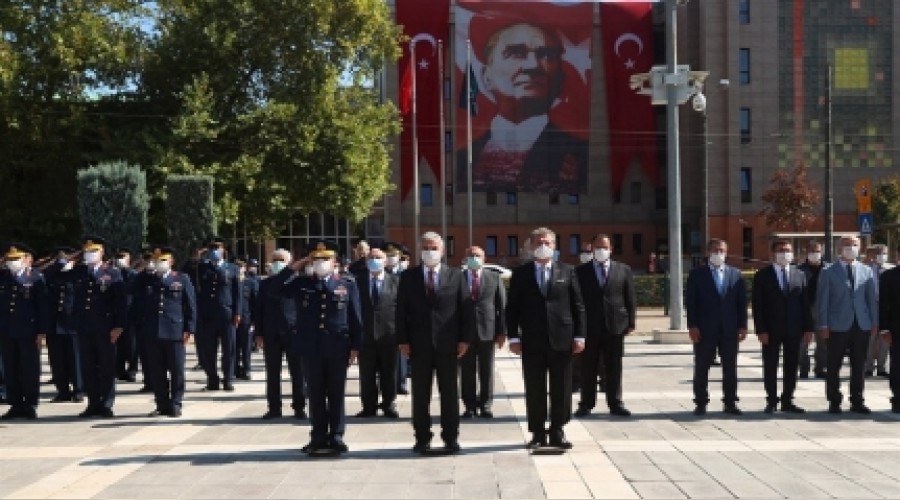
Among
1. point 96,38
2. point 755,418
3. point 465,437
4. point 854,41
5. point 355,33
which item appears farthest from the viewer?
point 854,41

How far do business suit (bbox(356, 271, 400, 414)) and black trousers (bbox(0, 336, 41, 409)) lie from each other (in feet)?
13.3

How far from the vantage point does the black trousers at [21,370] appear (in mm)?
12398

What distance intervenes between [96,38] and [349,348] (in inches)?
1069

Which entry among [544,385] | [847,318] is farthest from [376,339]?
[847,318]

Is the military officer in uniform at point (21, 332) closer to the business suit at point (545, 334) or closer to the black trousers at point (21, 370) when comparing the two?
the black trousers at point (21, 370)

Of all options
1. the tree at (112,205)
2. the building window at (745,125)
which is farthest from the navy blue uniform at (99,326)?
the building window at (745,125)

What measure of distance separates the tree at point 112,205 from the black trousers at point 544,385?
68.0 feet

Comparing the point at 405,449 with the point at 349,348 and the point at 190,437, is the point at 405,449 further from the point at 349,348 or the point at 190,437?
the point at 190,437

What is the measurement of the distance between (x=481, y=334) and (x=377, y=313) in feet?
4.86

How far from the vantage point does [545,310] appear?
9352 millimetres

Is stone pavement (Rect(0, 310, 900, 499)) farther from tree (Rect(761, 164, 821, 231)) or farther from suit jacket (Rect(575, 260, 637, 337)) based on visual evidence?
tree (Rect(761, 164, 821, 231))

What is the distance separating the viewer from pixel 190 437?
10.6 metres

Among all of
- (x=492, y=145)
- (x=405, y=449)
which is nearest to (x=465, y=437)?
(x=405, y=449)

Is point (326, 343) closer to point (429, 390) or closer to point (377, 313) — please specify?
point (429, 390)
